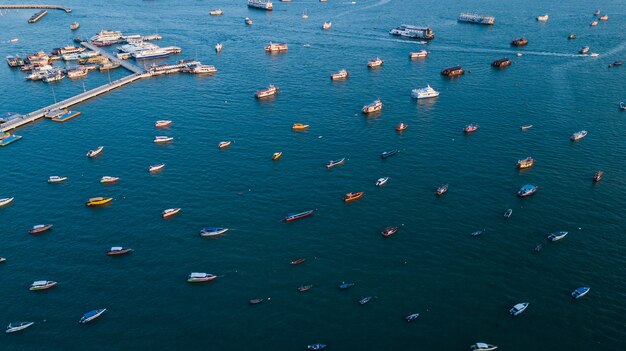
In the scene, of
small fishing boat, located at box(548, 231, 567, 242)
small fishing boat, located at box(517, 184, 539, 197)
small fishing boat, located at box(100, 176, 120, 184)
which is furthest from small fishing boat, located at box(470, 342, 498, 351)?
small fishing boat, located at box(100, 176, 120, 184)

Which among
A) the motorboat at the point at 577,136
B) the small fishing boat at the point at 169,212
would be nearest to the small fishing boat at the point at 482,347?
the small fishing boat at the point at 169,212

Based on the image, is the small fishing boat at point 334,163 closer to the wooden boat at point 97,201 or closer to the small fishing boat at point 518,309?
the wooden boat at point 97,201

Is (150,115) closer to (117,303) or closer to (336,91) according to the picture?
(336,91)

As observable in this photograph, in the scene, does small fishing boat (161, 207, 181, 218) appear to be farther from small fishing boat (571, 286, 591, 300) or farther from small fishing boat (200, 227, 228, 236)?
small fishing boat (571, 286, 591, 300)

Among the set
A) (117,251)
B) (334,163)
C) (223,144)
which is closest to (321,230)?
(334,163)

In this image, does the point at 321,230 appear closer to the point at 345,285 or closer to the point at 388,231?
the point at 388,231

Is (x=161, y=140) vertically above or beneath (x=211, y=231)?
above

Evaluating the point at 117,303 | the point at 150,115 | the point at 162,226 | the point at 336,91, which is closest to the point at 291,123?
the point at 336,91
